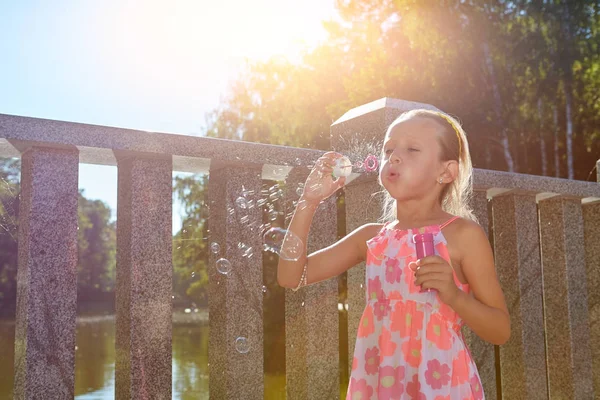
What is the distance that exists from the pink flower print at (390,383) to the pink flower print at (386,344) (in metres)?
0.06

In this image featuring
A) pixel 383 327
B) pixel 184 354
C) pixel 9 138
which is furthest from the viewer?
pixel 184 354

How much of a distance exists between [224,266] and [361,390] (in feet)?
2.70

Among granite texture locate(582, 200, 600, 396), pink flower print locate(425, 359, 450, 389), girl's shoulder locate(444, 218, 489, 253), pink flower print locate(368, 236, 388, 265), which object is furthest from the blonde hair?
granite texture locate(582, 200, 600, 396)

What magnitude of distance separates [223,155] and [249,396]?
1115 mm

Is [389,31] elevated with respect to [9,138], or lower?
elevated

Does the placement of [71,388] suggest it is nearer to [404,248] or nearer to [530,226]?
[404,248]

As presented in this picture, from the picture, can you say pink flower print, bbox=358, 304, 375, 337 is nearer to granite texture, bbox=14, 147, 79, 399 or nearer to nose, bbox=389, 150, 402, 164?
nose, bbox=389, 150, 402, 164

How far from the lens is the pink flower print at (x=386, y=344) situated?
2590 mm

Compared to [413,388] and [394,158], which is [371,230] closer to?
[394,158]

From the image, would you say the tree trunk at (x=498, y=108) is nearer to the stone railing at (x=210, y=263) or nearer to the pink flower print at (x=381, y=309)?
the stone railing at (x=210, y=263)

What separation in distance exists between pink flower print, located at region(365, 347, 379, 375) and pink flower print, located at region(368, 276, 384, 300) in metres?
0.22

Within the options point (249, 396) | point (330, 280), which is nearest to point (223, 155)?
point (330, 280)

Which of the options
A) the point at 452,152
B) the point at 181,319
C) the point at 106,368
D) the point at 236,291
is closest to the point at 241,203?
the point at 236,291

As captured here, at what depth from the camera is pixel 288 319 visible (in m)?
3.29
